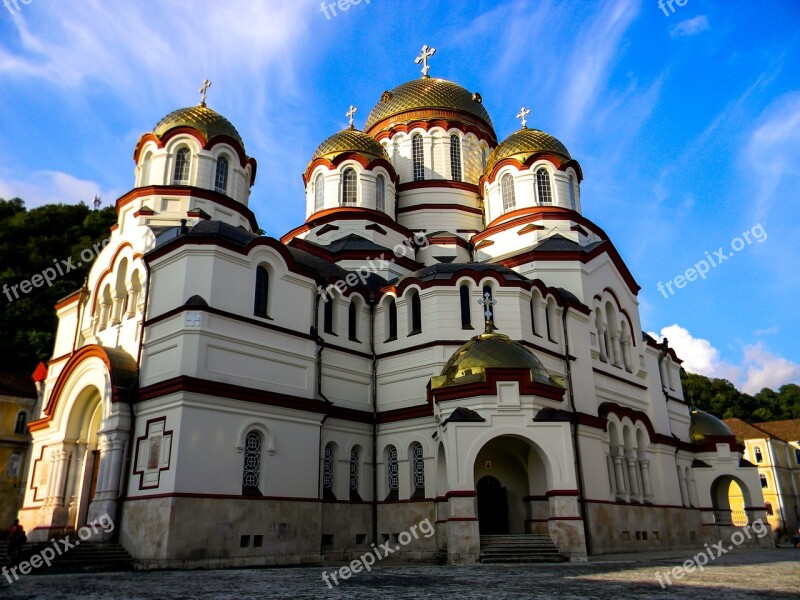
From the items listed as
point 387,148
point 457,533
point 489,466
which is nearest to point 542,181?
point 387,148

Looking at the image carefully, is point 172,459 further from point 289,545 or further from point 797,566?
point 797,566

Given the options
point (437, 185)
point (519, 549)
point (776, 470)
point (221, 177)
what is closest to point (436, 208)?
point (437, 185)

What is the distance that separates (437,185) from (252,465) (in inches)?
647

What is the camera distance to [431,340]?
19.5m

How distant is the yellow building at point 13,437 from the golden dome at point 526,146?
22.5 m

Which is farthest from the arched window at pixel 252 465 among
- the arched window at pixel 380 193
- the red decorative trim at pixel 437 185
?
the red decorative trim at pixel 437 185

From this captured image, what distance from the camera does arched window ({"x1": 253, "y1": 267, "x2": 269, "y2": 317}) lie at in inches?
687

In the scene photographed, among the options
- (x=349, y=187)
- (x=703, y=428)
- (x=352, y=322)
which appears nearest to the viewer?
(x=352, y=322)

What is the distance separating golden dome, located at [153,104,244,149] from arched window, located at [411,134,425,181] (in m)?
9.51

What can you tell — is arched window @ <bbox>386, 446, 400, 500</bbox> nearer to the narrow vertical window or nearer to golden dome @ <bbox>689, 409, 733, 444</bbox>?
the narrow vertical window

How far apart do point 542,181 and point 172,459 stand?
17.6 meters

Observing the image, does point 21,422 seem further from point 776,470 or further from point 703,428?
point 776,470

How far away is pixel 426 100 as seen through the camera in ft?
101

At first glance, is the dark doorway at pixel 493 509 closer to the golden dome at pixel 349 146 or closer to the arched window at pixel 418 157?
the golden dome at pixel 349 146
